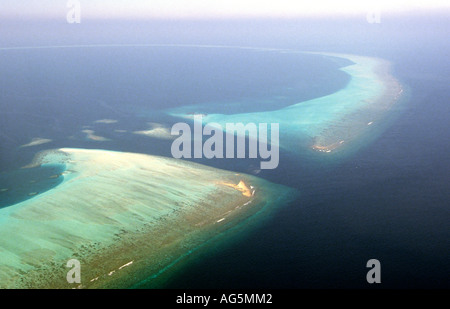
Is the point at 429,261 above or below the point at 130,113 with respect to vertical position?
below

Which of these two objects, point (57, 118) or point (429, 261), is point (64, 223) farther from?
point (57, 118)

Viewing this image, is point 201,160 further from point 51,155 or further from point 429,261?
point 429,261

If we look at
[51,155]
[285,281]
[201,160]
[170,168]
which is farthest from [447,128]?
[51,155]

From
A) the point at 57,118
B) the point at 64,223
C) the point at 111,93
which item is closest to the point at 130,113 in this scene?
the point at 57,118

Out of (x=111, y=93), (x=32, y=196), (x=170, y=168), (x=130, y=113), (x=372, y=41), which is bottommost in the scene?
(x=32, y=196)

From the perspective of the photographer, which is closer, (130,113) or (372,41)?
(130,113)

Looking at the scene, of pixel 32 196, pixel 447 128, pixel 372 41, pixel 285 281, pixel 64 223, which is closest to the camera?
pixel 285 281

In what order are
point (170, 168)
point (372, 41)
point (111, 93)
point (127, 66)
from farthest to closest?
point (372, 41), point (127, 66), point (111, 93), point (170, 168)
